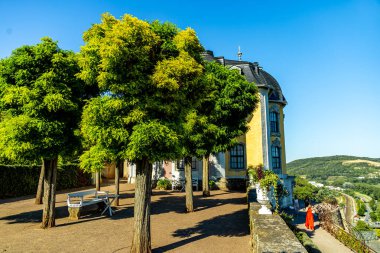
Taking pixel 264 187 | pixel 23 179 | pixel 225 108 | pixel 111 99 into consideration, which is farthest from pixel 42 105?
pixel 23 179

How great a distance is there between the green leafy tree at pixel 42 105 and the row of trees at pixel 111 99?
0.10 ft

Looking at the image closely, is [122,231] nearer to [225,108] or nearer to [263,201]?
[263,201]

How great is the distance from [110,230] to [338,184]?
5891 inches

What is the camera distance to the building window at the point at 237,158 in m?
26.1

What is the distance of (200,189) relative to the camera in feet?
82.3

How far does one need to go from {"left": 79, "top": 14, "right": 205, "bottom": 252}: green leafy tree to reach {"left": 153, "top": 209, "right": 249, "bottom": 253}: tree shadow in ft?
6.27

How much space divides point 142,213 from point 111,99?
3.13 metres

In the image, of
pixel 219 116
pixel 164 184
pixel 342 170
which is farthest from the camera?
pixel 342 170

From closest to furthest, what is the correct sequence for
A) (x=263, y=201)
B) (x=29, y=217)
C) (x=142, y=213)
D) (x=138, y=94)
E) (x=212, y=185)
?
(x=142, y=213) → (x=138, y=94) → (x=263, y=201) → (x=29, y=217) → (x=212, y=185)

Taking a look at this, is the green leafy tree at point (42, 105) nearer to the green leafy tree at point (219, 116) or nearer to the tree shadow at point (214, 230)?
the tree shadow at point (214, 230)

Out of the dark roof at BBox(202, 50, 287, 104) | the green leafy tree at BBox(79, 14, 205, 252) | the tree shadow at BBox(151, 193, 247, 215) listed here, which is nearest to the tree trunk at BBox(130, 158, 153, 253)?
the green leafy tree at BBox(79, 14, 205, 252)

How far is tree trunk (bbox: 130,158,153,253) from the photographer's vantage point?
7324mm

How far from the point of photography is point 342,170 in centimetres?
17438

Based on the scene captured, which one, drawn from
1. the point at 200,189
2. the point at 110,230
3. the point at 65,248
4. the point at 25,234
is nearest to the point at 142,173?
the point at 65,248
